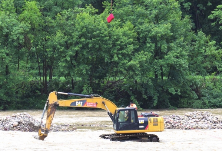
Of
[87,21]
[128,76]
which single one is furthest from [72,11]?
[128,76]

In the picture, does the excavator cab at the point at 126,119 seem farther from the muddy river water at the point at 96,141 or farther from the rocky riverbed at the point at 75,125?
the rocky riverbed at the point at 75,125

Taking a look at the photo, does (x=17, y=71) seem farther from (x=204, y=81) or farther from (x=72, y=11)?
(x=204, y=81)

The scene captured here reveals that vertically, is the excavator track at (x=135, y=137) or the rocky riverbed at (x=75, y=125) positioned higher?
the rocky riverbed at (x=75, y=125)

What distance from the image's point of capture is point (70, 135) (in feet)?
81.9

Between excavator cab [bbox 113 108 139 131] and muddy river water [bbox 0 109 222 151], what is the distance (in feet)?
3.09

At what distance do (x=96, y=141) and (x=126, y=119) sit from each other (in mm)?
1863

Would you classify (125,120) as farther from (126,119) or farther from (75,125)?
(75,125)

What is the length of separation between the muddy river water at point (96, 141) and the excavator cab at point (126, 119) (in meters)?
0.94

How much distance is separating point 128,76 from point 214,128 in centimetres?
1728

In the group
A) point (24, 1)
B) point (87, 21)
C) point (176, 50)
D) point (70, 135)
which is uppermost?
point (24, 1)

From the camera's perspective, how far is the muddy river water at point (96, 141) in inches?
721

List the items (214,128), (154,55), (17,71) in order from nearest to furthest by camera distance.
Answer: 1. (214,128)
2. (17,71)
3. (154,55)

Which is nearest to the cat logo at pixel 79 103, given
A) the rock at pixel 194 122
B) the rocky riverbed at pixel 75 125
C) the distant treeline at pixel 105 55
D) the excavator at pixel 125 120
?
the excavator at pixel 125 120

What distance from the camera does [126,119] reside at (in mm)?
21969
